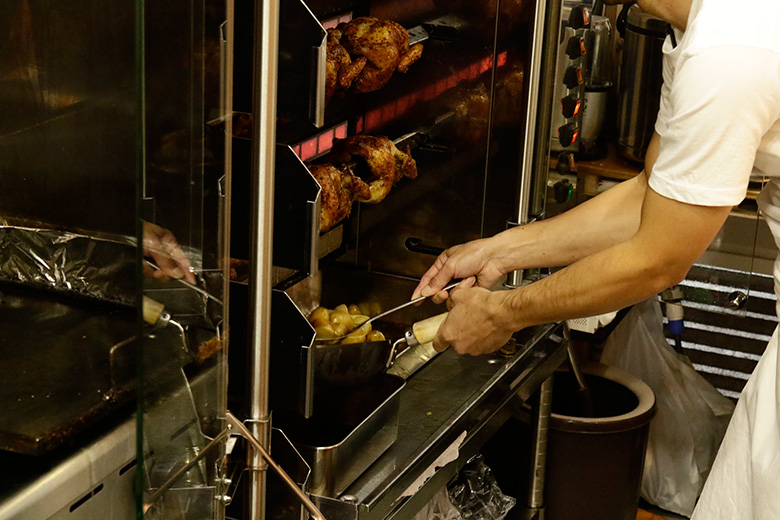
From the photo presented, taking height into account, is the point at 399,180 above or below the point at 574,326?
above

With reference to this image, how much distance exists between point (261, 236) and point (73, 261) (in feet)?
1.23

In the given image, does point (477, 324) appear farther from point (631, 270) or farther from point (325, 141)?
point (325, 141)

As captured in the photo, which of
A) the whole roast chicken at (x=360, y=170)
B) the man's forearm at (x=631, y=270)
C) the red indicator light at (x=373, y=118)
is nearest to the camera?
the man's forearm at (x=631, y=270)

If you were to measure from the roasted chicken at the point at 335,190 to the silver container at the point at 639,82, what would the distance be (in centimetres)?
101

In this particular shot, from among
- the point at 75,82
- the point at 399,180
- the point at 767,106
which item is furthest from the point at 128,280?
the point at 767,106

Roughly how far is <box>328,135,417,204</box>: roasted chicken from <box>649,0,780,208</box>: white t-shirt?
636mm

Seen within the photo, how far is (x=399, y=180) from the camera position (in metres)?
2.00

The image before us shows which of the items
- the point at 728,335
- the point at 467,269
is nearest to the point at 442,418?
the point at 467,269

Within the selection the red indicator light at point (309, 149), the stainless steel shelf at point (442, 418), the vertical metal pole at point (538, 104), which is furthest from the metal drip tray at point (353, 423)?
the vertical metal pole at point (538, 104)

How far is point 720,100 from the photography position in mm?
1255

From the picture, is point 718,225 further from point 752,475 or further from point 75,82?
point 75,82

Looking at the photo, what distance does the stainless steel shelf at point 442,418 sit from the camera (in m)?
1.47

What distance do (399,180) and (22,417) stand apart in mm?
1009

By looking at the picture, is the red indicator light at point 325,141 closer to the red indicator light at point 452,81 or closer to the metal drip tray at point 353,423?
the red indicator light at point 452,81
